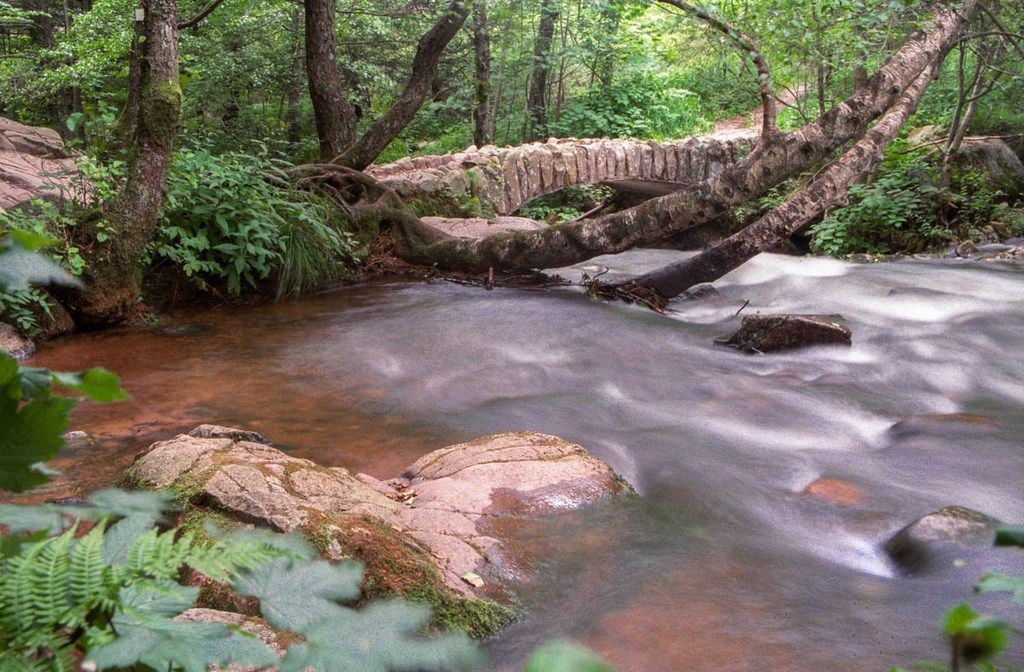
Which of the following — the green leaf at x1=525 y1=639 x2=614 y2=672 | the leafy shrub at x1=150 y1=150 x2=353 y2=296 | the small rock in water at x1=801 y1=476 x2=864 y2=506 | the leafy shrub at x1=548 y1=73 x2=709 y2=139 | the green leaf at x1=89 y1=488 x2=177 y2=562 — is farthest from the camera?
the leafy shrub at x1=548 y1=73 x2=709 y2=139

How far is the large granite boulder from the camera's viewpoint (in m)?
6.15

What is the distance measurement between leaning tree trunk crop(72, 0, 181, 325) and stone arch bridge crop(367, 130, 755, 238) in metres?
3.82

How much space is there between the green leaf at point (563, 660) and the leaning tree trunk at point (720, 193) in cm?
692

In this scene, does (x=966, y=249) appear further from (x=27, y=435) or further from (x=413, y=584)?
(x=27, y=435)

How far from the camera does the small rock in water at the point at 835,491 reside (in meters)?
3.54

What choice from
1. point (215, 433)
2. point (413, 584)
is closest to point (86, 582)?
point (413, 584)

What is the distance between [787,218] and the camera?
23.1ft

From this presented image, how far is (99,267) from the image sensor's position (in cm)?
597

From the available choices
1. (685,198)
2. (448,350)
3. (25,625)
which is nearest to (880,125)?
(685,198)

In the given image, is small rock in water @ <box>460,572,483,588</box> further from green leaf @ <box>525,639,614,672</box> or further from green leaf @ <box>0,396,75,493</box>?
green leaf @ <box>525,639,614,672</box>

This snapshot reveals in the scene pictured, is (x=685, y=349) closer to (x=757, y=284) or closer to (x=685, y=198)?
(x=685, y=198)

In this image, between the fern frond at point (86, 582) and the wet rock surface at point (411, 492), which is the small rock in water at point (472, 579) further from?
the fern frond at point (86, 582)

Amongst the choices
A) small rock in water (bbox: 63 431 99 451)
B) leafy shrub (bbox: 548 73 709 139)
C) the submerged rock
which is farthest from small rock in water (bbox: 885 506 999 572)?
leafy shrub (bbox: 548 73 709 139)

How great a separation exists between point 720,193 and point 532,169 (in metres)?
5.62
